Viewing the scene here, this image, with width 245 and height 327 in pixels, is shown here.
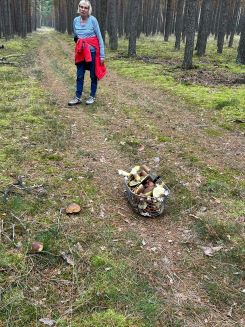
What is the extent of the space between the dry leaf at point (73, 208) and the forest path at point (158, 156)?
0.27 metres

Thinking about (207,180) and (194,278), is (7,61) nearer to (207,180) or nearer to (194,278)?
(207,180)

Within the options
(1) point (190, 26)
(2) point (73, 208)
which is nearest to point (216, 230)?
(2) point (73, 208)

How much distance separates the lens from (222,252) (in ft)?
13.8

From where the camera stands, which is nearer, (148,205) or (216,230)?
(216,230)

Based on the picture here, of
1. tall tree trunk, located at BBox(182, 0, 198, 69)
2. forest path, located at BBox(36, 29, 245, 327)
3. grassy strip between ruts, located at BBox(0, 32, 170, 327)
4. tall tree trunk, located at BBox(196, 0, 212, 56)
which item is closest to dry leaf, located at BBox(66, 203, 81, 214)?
grassy strip between ruts, located at BBox(0, 32, 170, 327)

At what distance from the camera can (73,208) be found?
4.77m

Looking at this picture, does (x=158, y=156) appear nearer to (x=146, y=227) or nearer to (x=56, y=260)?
(x=146, y=227)

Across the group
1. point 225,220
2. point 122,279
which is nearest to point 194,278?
point 122,279

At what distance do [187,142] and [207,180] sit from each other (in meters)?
1.80

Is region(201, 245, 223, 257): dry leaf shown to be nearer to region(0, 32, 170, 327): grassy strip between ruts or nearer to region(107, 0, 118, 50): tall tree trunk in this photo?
region(0, 32, 170, 327): grassy strip between ruts

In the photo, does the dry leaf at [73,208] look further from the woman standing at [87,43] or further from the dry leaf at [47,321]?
the woman standing at [87,43]

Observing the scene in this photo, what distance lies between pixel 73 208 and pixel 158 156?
2.46 metres

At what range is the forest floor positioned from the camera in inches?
135

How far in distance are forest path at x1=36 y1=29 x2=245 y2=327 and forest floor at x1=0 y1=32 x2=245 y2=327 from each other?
0.02 metres
